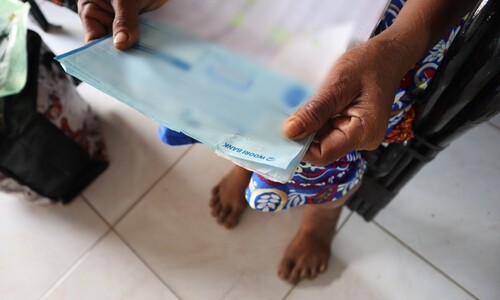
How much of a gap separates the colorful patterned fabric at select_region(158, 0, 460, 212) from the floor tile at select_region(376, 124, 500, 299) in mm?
344

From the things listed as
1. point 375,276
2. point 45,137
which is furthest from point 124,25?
point 375,276

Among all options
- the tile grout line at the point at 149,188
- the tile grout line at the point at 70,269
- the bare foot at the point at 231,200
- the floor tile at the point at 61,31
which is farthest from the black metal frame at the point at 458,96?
the floor tile at the point at 61,31

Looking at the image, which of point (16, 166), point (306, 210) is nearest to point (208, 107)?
point (306, 210)

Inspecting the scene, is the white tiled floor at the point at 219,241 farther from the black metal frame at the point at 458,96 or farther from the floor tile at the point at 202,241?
the black metal frame at the point at 458,96

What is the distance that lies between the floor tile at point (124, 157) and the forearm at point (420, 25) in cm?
61

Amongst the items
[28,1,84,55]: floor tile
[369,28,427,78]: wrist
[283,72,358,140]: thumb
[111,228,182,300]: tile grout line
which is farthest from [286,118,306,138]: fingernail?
A: [28,1,84,55]: floor tile

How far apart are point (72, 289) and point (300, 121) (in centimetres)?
70

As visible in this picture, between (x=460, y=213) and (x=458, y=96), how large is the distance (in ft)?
1.56

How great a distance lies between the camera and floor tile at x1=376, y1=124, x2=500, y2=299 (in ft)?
2.54

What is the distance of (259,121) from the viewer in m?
0.34

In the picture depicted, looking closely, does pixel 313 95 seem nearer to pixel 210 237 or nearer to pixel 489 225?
pixel 210 237

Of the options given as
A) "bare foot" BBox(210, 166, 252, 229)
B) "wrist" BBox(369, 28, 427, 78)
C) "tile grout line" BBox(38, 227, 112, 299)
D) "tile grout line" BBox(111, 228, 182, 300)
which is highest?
"wrist" BBox(369, 28, 427, 78)

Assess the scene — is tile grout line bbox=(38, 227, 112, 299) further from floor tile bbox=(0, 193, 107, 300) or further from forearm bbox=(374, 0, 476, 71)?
forearm bbox=(374, 0, 476, 71)

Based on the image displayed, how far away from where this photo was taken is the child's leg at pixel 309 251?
2.50 feet
